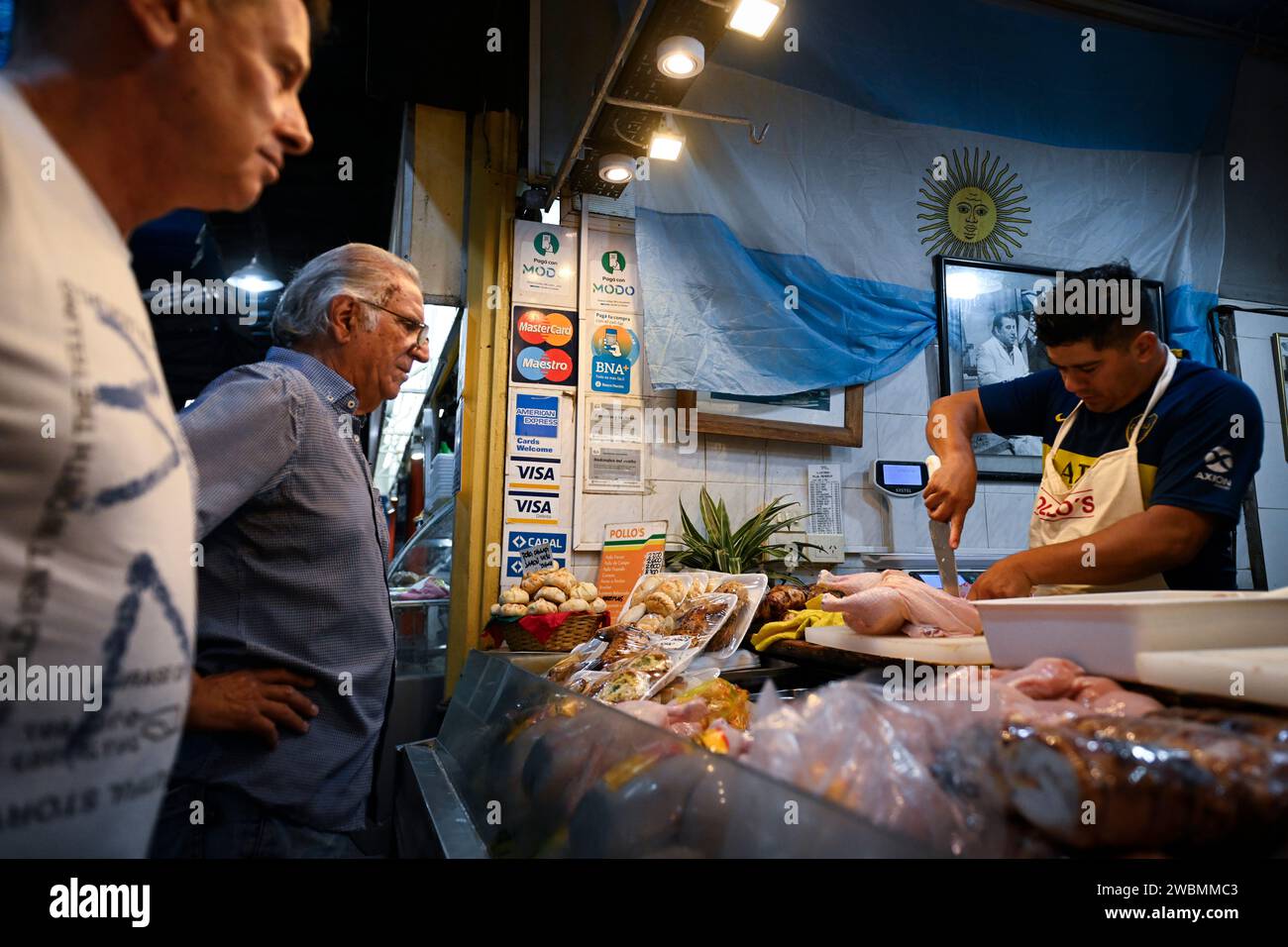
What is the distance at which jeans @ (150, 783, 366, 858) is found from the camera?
4.83 ft

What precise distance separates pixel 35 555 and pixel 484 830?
1.22m

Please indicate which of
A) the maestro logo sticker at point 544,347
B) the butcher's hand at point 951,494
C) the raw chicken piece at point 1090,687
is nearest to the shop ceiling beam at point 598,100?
the maestro logo sticker at point 544,347

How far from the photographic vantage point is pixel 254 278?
8.27m

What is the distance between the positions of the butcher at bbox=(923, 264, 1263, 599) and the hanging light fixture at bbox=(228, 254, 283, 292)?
26.3ft

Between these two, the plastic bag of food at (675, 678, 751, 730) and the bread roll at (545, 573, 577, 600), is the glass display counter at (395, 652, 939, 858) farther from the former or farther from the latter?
the bread roll at (545, 573, 577, 600)

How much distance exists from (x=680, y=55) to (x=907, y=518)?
3.01 metres

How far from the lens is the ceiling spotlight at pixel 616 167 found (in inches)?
Answer: 143

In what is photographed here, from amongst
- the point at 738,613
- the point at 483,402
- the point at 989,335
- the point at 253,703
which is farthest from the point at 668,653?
the point at 989,335

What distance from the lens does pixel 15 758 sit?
54 cm

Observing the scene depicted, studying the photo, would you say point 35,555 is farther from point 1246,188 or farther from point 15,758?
point 1246,188

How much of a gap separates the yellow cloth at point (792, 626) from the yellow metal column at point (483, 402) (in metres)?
1.78

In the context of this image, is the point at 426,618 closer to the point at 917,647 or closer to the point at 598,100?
the point at 598,100

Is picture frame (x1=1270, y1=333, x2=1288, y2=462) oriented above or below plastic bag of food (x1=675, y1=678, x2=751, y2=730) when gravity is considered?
above

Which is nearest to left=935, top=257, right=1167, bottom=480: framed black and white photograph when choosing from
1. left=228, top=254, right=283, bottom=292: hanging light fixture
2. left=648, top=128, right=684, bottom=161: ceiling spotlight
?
left=648, top=128, right=684, bottom=161: ceiling spotlight
